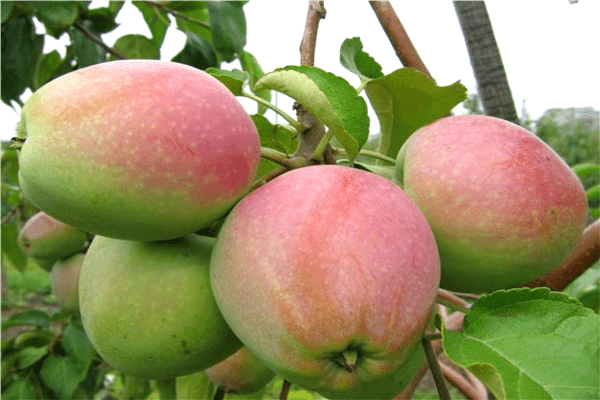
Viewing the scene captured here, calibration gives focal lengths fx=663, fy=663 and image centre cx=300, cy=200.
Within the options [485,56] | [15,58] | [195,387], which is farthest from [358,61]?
[15,58]

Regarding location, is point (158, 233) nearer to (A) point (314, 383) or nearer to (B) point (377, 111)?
(A) point (314, 383)

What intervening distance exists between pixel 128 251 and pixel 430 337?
290 millimetres

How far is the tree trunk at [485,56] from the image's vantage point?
986 millimetres

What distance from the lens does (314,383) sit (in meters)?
0.53

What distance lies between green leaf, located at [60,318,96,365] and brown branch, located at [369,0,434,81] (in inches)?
42.9

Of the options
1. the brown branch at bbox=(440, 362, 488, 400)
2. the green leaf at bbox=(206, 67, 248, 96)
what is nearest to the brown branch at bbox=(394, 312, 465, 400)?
the brown branch at bbox=(440, 362, 488, 400)

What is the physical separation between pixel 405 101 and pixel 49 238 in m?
1.16

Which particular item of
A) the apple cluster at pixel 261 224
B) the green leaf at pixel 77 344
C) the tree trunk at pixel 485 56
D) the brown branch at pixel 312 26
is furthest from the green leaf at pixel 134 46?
the apple cluster at pixel 261 224

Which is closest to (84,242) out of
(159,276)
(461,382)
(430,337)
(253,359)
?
(253,359)

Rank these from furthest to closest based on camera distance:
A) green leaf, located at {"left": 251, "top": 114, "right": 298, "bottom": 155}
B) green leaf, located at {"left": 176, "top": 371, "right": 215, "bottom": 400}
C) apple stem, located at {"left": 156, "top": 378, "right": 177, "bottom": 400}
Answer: apple stem, located at {"left": 156, "top": 378, "right": 177, "bottom": 400}, green leaf, located at {"left": 176, "top": 371, "right": 215, "bottom": 400}, green leaf, located at {"left": 251, "top": 114, "right": 298, "bottom": 155}

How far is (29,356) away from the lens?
1665 millimetres

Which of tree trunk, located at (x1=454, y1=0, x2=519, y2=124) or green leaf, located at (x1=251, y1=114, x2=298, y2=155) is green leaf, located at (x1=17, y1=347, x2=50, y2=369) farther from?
tree trunk, located at (x1=454, y1=0, x2=519, y2=124)

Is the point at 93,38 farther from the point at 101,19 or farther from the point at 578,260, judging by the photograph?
the point at 578,260

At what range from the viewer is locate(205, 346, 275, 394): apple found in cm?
90
